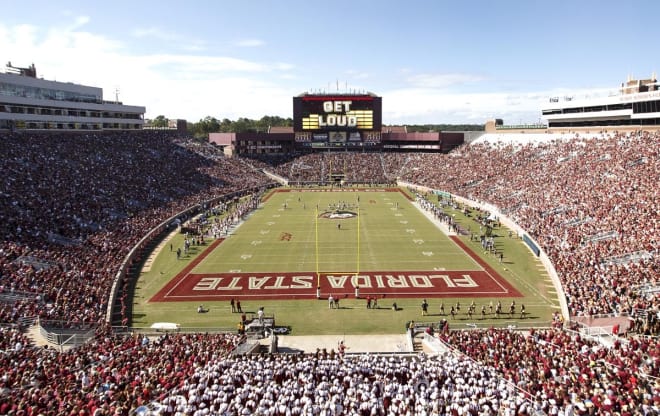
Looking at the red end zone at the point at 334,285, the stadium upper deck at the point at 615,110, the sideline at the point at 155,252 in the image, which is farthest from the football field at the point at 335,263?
the stadium upper deck at the point at 615,110

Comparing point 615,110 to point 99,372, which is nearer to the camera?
point 99,372

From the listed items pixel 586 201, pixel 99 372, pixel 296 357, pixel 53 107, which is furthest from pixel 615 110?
pixel 53 107

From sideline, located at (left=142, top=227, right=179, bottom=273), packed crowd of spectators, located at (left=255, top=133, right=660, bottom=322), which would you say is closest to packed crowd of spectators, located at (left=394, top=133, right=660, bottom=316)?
packed crowd of spectators, located at (left=255, top=133, right=660, bottom=322)

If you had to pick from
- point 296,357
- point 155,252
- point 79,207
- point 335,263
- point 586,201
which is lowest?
point 335,263

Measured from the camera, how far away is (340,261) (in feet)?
107

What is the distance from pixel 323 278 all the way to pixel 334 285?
142cm

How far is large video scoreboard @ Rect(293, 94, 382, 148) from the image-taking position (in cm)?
8388

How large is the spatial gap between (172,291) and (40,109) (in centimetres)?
3892

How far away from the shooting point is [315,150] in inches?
3580

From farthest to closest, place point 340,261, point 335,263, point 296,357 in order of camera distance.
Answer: point 340,261 → point 335,263 → point 296,357

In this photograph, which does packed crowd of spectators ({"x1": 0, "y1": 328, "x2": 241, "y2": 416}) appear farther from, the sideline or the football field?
the sideline

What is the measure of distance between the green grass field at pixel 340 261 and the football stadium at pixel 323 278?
180 mm

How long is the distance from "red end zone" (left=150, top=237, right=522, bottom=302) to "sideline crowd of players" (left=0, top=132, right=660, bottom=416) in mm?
3726

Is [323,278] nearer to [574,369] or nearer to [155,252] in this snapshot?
[155,252]
